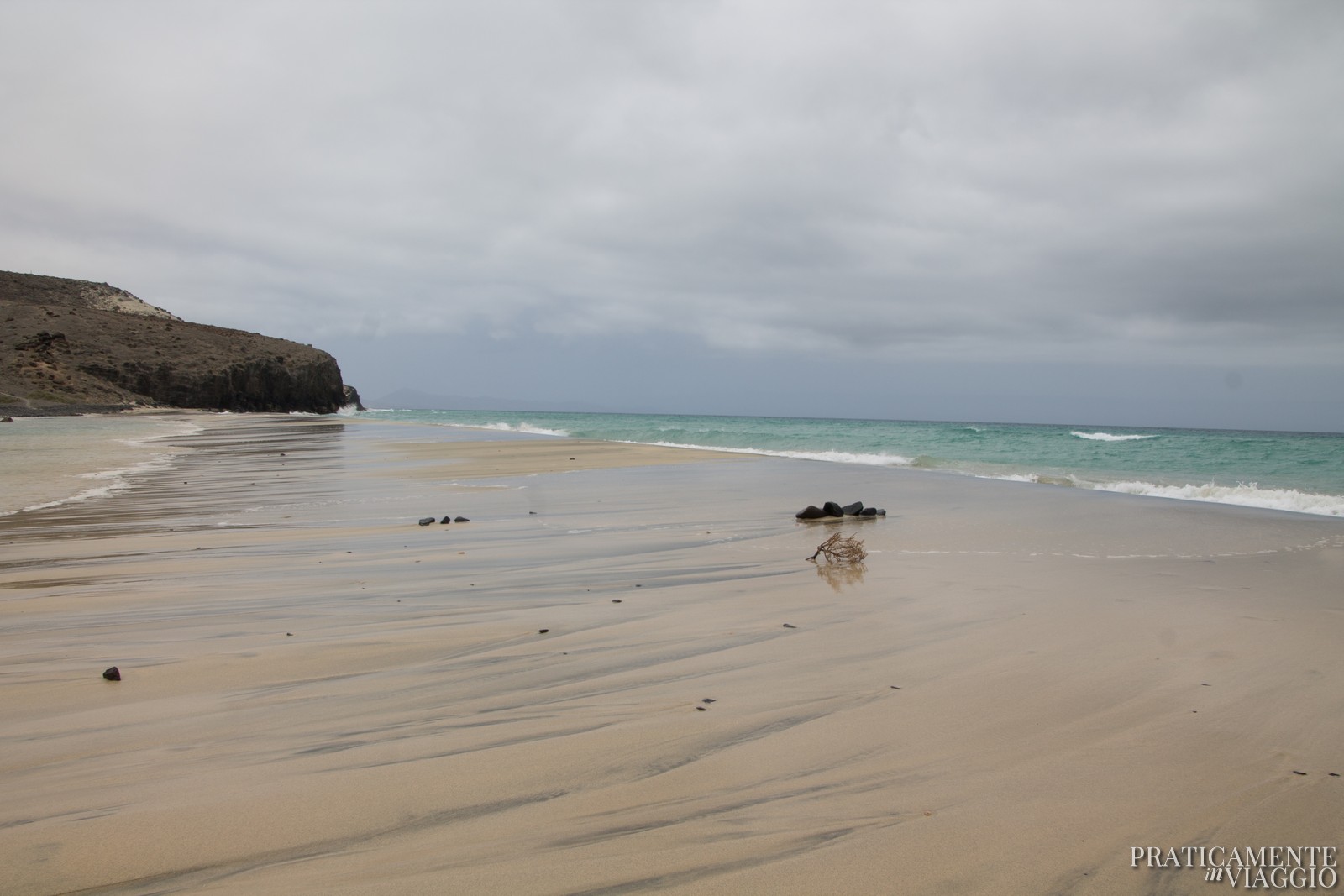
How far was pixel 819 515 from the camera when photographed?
344 inches

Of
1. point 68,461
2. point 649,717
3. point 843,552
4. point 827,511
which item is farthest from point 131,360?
point 649,717

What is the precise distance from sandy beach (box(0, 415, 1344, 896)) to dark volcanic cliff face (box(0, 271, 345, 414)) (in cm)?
4987

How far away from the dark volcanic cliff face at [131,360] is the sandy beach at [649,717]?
4987cm

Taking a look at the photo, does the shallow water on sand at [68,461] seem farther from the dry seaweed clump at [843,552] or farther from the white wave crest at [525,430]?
the white wave crest at [525,430]

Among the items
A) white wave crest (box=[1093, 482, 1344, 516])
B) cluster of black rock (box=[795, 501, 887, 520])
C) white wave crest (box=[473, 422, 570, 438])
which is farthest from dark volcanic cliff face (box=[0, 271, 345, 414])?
white wave crest (box=[1093, 482, 1344, 516])

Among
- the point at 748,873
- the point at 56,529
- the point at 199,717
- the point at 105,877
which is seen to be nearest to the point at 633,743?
the point at 748,873

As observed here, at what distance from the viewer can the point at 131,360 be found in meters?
55.8

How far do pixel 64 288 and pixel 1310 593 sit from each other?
323ft

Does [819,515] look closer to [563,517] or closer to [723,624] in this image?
[563,517]

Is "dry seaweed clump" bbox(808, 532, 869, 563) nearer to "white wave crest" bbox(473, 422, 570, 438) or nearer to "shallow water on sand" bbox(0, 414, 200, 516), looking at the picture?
"shallow water on sand" bbox(0, 414, 200, 516)

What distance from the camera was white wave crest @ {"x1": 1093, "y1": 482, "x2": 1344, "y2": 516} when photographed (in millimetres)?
12242

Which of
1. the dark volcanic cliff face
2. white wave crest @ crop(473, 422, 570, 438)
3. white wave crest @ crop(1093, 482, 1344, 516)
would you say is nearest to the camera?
white wave crest @ crop(1093, 482, 1344, 516)

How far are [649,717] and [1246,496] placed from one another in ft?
48.4

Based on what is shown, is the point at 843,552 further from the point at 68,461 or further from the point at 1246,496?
the point at 68,461
